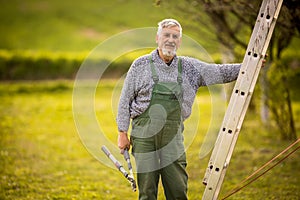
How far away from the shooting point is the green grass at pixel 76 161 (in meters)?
7.69

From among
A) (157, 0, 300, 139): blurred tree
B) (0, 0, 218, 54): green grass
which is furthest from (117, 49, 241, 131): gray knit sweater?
(0, 0, 218, 54): green grass

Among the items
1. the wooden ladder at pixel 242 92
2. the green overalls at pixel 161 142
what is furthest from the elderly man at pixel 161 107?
the wooden ladder at pixel 242 92

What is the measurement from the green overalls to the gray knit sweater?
0.17 feet

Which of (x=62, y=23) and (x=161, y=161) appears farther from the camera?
(x=62, y=23)

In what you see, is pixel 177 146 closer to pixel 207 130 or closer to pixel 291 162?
pixel 291 162

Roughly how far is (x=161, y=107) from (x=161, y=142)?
348mm

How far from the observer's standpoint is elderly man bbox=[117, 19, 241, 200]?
4.94 meters

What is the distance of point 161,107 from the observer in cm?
495

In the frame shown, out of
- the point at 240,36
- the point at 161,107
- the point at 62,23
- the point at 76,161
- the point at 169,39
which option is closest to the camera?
the point at 169,39

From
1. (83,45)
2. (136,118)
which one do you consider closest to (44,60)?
(83,45)

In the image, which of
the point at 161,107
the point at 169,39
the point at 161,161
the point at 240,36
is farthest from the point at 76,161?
the point at 169,39

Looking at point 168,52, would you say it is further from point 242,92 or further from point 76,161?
point 76,161

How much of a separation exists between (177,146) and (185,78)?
67 centimetres

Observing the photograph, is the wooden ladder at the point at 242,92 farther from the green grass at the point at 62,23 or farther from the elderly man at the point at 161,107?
the green grass at the point at 62,23
